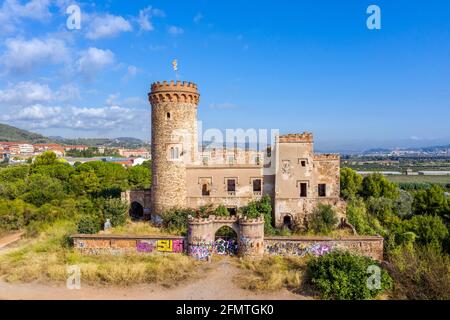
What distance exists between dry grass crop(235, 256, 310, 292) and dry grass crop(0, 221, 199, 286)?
9.50 feet

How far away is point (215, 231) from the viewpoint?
1941 centimetres

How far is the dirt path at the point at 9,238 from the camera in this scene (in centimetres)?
2358

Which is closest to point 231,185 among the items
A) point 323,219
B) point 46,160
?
point 323,219

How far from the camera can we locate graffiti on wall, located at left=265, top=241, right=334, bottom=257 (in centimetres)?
1870

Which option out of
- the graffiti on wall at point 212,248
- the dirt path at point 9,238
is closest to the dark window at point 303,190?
the graffiti on wall at point 212,248

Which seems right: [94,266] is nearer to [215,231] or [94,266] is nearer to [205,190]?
[215,231]

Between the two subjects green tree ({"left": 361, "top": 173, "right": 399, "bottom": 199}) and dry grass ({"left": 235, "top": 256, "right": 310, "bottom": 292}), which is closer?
dry grass ({"left": 235, "top": 256, "right": 310, "bottom": 292})

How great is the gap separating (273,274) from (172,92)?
1402 centimetres

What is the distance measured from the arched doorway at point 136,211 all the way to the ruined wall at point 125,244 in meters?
7.23

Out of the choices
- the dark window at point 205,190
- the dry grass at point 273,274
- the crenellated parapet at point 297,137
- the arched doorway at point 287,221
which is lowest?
the dry grass at point 273,274

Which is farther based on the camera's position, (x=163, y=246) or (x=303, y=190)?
(x=303, y=190)

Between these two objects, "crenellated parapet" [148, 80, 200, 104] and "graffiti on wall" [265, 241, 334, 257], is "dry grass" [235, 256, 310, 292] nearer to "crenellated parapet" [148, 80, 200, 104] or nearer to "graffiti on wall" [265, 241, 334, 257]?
"graffiti on wall" [265, 241, 334, 257]

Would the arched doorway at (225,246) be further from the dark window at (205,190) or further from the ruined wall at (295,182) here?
the dark window at (205,190)

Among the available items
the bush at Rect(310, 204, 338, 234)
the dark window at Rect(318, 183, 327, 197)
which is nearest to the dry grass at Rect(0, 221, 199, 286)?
the bush at Rect(310, 204, 338, 234)
